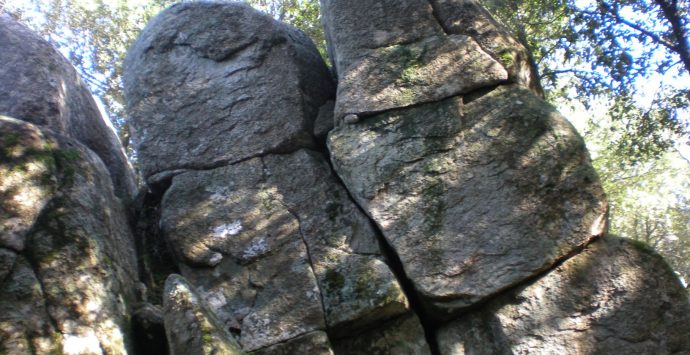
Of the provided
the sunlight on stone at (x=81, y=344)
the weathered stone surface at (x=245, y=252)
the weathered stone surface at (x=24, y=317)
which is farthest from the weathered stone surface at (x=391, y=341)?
the weathered stone surface at (x=24, y=317)

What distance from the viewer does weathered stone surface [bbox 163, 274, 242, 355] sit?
4.89 m

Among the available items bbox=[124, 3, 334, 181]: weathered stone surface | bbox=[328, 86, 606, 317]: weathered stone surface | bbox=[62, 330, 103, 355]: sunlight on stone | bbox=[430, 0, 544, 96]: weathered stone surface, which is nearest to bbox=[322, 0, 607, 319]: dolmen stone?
bbox=[328, 86, 606, 317]: weathered stone surface

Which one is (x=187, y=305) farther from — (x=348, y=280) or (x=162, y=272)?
(x=162, y=272)

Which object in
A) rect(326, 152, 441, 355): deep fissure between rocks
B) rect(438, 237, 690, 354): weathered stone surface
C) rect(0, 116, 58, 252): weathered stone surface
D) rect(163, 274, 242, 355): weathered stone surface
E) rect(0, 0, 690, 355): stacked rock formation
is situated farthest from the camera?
rect(326, 152, 441, 355): deep fissure between rocks

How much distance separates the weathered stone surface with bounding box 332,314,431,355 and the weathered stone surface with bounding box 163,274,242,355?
5.61 feet

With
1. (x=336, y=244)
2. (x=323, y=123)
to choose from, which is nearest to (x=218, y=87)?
(x=323, y=123)

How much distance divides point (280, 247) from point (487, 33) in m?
3.91

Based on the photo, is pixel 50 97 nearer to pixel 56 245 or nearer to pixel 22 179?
pixel 22 179

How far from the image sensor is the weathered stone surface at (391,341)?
21.4ft

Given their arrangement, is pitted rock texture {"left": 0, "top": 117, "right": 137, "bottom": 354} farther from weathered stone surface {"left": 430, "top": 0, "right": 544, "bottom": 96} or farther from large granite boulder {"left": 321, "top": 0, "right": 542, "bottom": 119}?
weathered stone surface {"left": 430, "top": 0, "right": 544, "bottom": 96}

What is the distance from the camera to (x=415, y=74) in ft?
25.3

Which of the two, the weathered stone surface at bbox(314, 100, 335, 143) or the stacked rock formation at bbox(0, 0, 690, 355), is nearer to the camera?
the stacked rock formation at bbox(0, 0, 690, 355)

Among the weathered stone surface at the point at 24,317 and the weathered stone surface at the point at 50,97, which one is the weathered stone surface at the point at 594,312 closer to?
the weathered stone surface at the point at 24,317

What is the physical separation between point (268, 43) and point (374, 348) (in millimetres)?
4697
